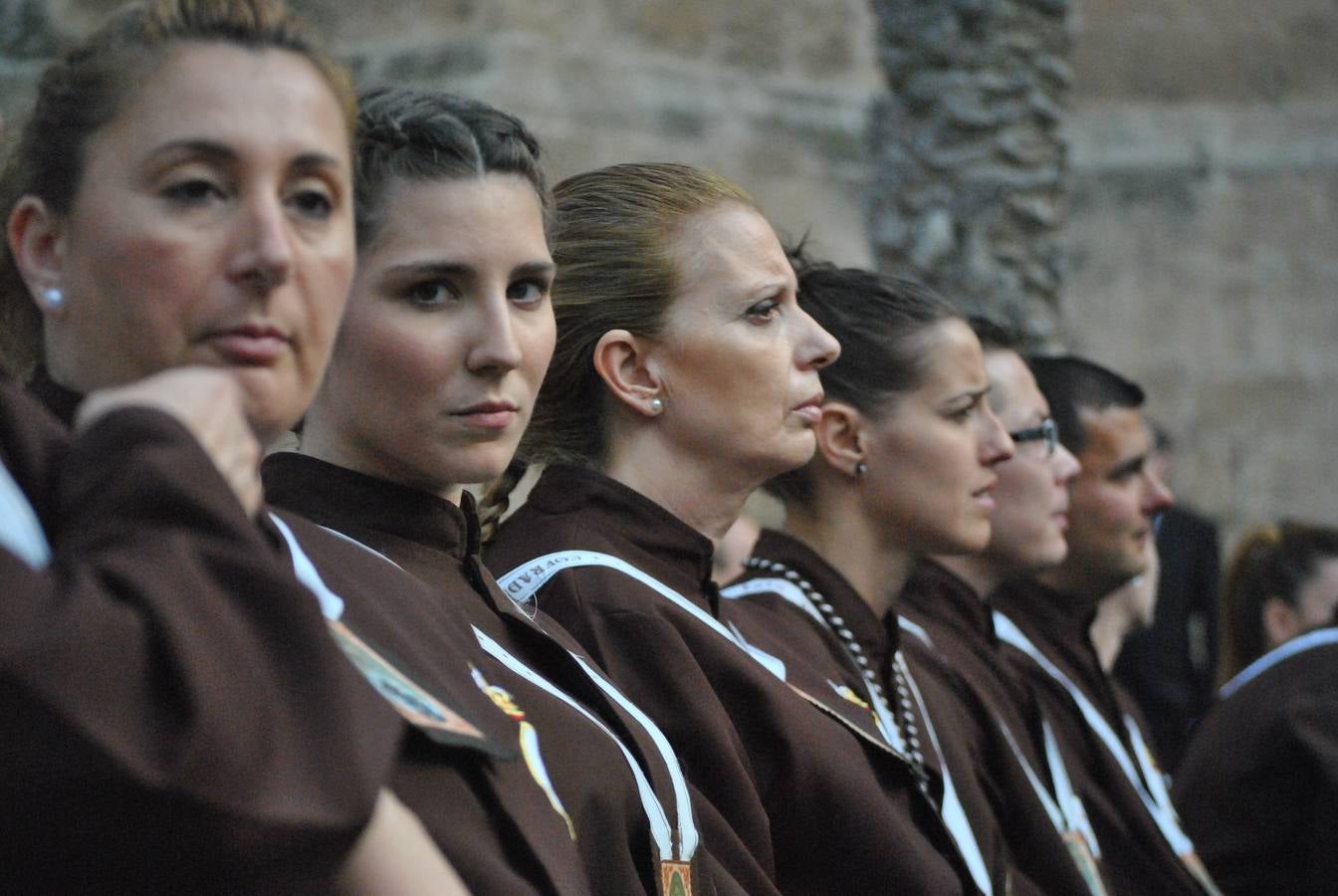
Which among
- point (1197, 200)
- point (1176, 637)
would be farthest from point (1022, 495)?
point (1197, 200)

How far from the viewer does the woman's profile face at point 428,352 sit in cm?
285

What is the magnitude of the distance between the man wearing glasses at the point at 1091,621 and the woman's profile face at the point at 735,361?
2.03 metres

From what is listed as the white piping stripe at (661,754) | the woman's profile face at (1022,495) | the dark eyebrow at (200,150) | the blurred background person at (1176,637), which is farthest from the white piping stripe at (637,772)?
the blurred background person at (1176,637)

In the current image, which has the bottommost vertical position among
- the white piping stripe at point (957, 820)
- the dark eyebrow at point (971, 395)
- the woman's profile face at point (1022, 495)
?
the white piping stripe at point (957, 820)

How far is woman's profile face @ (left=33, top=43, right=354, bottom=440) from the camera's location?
6.35 ft

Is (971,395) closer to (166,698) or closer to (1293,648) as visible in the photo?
(1293,648)

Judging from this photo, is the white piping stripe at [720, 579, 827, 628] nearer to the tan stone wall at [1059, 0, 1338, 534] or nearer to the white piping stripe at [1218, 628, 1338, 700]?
the white piping stripe at [1218, 628, 1338, 700]

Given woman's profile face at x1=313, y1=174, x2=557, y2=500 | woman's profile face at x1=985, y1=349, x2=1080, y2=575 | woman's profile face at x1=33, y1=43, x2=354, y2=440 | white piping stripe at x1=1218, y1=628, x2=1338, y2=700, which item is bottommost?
white piping stripe at x1=1218, y1=628, x2=1338, y2=700

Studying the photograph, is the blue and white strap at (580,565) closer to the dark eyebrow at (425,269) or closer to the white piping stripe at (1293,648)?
the dark eyebrow at (425,269)

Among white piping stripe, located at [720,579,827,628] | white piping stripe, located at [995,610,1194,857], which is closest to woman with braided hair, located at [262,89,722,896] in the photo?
white piping stripe, located at [720,579,827,628]

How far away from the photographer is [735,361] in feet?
12.3

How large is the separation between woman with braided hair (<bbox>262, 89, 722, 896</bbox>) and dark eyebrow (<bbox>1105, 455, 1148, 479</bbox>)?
330 cm

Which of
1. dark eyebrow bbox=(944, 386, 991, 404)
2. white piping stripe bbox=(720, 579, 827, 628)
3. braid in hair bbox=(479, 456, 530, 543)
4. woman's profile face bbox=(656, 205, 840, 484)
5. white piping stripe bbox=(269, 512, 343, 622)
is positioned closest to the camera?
Answer: white piping stripe bbox=(269, 512, 343, 622)

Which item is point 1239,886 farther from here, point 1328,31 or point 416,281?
point 1328,31
